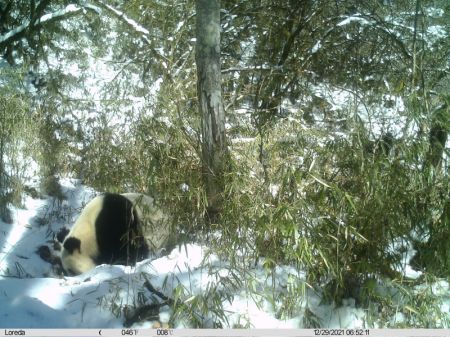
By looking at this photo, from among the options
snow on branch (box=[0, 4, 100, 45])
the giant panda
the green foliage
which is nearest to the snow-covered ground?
the giant panda

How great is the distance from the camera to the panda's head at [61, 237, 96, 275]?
3273mm

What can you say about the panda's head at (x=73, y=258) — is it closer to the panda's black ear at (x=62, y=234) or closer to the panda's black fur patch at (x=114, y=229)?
the panda's black fur patch at (x=114, y=229)

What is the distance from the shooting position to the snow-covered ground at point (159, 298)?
82.1 inches

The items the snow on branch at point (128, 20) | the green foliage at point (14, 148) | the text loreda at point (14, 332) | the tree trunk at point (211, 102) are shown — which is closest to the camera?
the text loreda at point (14, 332)

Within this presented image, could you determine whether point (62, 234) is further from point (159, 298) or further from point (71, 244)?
point (159, 298)

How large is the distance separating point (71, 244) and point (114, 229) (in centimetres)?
38

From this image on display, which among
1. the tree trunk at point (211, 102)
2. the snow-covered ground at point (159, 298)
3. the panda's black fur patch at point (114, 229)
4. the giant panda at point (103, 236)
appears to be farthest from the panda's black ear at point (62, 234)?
the tree trunk at point (211, 102)

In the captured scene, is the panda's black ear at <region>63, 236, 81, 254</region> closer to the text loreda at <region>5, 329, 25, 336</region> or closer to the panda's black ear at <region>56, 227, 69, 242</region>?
the panda's black ear at <region>56, 227, 69, 242</region>

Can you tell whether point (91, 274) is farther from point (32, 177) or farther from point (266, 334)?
point (32, 177)

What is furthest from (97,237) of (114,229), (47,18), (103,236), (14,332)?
(47,18)

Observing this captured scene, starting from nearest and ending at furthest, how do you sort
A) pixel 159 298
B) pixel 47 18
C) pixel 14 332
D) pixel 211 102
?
pixel 14 332, pixel 159 298, pixel 211 102, pixel 47 18

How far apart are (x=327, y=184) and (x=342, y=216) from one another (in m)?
0.22

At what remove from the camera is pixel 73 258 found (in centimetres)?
330

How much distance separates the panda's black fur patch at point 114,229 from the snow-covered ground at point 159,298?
1.26ft
